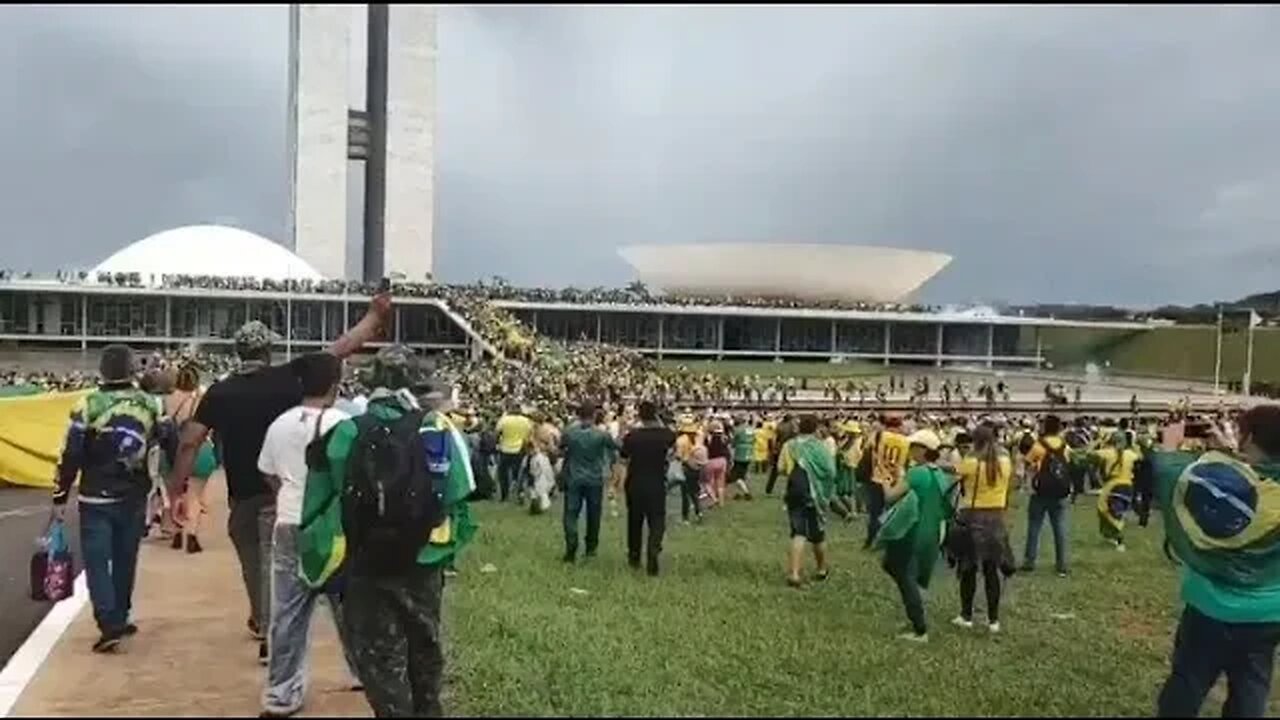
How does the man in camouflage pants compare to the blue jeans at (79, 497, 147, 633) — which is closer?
the man in camouflage pants

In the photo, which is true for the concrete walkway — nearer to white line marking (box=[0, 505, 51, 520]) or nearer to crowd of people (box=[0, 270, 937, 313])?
white line marking (box=[0, 505, 51, 520])

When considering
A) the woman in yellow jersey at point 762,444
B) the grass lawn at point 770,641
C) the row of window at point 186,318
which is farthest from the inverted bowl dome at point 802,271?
the grass lawn at point 770,641

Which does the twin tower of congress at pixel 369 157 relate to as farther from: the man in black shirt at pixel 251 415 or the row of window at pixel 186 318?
the man in black shirt at pixel 251 415

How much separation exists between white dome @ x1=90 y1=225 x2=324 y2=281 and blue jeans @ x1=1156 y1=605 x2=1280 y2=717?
2639 inches

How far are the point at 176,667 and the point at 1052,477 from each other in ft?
22.7

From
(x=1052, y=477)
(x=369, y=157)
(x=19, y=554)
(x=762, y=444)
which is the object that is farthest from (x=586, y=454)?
(x=369, y=157)

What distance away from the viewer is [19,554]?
10.1 m

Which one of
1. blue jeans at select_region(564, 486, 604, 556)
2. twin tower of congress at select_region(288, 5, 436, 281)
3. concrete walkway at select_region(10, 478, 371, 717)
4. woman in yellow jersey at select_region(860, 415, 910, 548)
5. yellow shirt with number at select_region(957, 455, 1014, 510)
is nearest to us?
concrete walkway at select_region(10, 478, 371, 717)

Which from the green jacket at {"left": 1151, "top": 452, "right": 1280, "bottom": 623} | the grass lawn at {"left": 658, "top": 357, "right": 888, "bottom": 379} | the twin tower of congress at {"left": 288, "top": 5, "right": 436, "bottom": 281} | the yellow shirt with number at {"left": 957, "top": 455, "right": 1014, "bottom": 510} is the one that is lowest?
the grass lawn at {"left": 658, "top": 357, "right": 888, "bottom": 379}

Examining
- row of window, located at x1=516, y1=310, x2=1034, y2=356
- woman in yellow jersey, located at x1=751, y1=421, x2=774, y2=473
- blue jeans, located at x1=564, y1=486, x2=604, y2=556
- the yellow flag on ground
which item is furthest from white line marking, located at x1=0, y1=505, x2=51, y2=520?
row of window, located at x1=516, y1=310, x2=1034, y2=356

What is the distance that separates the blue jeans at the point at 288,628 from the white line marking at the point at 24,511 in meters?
8.32

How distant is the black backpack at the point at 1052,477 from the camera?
34.7ft

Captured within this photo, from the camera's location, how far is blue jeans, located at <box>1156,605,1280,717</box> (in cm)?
469

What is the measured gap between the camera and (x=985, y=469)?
26.2 ft
